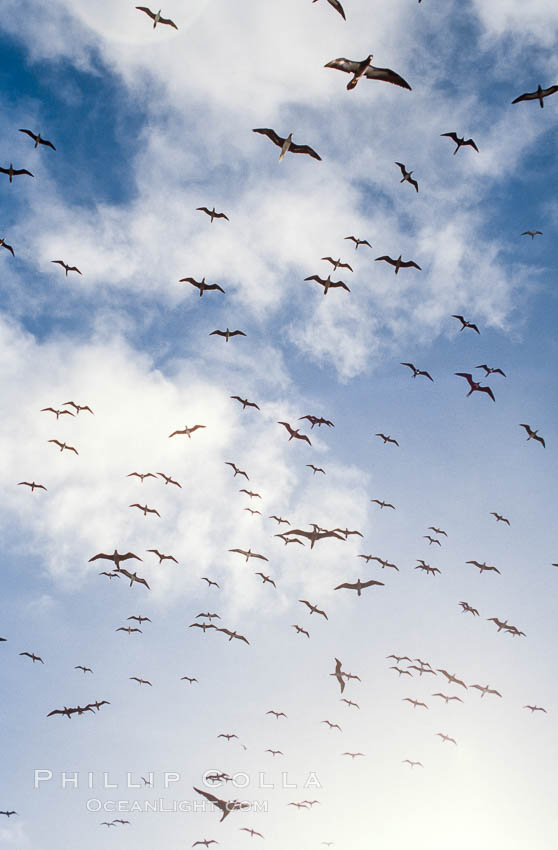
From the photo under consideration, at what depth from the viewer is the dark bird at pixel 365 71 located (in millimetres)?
17391

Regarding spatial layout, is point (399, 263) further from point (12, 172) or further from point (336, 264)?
point (12, 172)

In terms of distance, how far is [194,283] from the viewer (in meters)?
32.2

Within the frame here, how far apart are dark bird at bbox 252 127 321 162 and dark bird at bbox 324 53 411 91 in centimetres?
463

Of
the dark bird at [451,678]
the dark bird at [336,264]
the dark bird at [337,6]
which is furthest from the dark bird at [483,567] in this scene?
the dark bird at [337,6]

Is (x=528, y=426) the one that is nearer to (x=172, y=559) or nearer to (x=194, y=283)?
(x=194, y=283)

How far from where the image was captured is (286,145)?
22969mm

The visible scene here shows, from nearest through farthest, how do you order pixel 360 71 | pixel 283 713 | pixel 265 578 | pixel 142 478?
pixel 360 71
pixel 142 478
pixel 265 578
pixel 283 713

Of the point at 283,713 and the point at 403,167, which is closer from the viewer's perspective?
the point at 403,167

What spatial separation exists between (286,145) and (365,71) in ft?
19.1

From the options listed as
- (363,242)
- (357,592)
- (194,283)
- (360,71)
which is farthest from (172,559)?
(360,71)

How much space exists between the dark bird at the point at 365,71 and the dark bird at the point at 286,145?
463 cm

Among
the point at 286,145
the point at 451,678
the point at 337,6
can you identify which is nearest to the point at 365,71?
the point at 337,6

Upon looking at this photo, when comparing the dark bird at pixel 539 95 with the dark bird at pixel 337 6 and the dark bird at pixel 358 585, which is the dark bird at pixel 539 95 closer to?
the dark bird at pixel 337 6

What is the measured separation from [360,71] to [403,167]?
12.4 meters
